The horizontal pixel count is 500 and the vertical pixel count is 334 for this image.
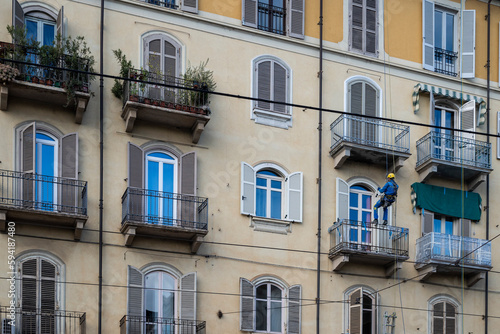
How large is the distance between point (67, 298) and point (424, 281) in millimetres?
10325

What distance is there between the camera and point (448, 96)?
29938 mm

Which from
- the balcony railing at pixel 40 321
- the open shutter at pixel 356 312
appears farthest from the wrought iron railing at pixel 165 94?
the open shutter at pixel 356 312

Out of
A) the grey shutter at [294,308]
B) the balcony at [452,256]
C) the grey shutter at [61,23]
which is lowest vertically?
the grey shutter at [294,308]

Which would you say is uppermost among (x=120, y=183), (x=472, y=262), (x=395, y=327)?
(x=120, y=183)

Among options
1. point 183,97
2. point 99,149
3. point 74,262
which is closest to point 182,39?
point 183,97

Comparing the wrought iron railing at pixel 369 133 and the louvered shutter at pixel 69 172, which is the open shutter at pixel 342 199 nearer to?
the wrought iron railing at pixel 369 133

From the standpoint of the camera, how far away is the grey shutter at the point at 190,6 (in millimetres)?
27297

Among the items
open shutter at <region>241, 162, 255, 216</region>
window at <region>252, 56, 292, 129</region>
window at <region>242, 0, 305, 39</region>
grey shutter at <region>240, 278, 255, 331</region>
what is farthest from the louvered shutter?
window at <region>242, 0, 305, 39</region>

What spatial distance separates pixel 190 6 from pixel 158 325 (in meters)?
8.96

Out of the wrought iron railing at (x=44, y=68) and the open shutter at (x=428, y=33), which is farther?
the open shutter at (x=428, y=33)

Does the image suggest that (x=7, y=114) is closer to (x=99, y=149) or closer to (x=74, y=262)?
(x=99, y=149)

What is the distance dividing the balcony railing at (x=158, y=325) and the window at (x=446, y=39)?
446 inches

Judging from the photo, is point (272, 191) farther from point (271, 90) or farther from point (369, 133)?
point (369, 133)

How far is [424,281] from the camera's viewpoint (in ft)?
91.9
